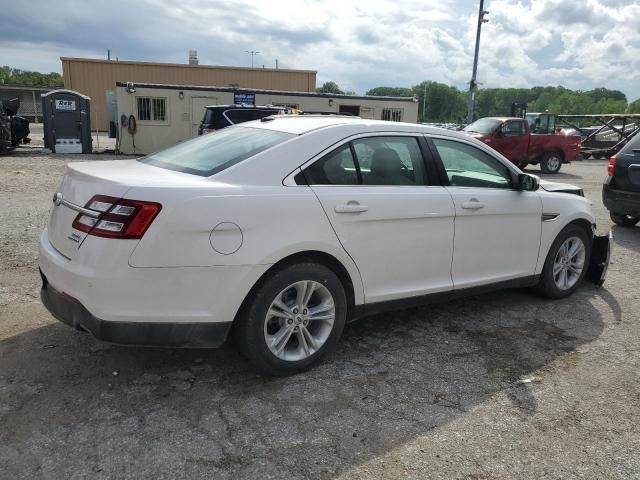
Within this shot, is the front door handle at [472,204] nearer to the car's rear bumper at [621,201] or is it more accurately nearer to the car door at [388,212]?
the car door at [388,212]

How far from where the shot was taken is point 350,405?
3.12 metres

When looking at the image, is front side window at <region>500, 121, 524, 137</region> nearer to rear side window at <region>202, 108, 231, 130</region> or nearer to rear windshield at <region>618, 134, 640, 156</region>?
rear side window at <region>202, 108, 231, 130</region>

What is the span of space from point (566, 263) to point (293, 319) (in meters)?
2.98

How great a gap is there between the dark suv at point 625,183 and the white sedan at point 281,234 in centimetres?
409

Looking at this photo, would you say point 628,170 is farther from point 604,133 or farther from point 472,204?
point 604,133

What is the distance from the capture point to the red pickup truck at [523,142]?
55.6ft

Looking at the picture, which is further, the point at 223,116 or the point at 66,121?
the point at 66,121

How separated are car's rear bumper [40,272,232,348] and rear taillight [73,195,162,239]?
0.43m

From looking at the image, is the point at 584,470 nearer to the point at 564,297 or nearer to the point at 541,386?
the point at 541,386

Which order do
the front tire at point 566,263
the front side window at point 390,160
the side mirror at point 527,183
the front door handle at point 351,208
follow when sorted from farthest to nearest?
the front tire at point 566,263
the side mirror at point 527,183
the front side window at point 390,160
the front door handle at point 351,208

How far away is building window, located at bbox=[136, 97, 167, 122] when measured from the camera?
20.0m

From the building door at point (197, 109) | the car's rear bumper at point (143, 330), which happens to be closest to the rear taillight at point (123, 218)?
the car's rear bumper at point (143, 330)

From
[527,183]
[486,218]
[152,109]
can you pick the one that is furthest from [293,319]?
[152,109]

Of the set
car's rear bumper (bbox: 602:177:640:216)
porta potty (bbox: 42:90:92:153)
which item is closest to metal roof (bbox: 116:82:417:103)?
porta potty (bbox: 42:90:92:153)
